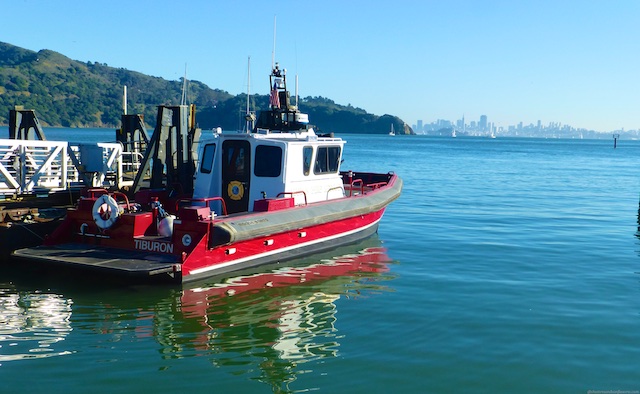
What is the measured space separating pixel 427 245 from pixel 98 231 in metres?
7.08

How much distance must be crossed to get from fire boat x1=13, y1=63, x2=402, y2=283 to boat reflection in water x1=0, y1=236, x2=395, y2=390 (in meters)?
0.41

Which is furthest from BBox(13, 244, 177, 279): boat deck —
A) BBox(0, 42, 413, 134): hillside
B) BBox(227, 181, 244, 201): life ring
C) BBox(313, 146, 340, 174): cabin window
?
BBox(0, 42, 413, 134): hillside

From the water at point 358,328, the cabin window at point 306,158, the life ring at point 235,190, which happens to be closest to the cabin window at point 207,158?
the life ring at point 235,190

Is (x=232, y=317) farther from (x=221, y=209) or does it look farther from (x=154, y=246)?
(x=221, y=209)

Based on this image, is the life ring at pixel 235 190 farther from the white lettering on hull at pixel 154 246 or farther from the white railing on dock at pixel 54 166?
the white railing on dock at pixel 54 166

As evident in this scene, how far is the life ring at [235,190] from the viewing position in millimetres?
11887

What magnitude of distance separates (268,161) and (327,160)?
1.69 meters

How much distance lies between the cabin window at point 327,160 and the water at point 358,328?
1711 millimetres

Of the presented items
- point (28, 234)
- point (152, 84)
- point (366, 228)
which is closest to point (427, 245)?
point (366, 228)

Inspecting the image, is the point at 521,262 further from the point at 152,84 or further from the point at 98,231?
the point at 152,84

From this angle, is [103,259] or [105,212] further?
[105,212]

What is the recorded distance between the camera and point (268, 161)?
11.7m

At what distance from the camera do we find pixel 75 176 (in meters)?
15.2

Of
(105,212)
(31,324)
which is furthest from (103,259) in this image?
(31,324)
